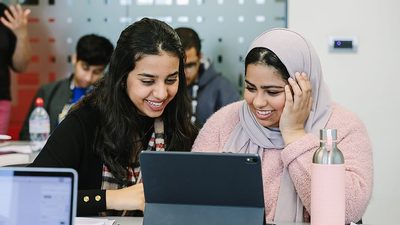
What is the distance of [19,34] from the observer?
3.93 meters

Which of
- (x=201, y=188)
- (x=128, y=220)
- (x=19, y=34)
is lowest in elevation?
(x=128, y=220)

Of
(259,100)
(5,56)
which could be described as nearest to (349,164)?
(259,100)

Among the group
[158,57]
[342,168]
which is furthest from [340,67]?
[342,168]

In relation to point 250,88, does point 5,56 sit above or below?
above

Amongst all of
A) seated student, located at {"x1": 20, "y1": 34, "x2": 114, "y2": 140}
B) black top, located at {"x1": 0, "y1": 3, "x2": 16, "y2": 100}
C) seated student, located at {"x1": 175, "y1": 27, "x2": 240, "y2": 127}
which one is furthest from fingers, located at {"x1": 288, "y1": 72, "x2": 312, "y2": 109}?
black top, located at {"x1": 0, "y1": 3, "x2": 16, "y2": 100}

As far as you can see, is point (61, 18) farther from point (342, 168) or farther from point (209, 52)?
point (342, 168)

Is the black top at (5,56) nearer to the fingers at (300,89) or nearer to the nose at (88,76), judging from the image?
the nose at (88,76)

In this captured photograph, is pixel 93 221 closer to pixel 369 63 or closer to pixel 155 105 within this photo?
pixel 155 105

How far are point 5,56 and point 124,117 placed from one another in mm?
2033

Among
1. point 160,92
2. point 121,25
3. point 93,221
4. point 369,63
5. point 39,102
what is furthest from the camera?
point 121,25

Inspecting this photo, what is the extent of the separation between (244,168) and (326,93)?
0.67m

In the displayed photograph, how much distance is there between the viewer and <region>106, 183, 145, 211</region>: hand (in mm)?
1849

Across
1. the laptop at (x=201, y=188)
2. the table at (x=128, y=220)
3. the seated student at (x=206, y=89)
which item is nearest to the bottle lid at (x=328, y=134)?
the laptop at (x=201, y=188)

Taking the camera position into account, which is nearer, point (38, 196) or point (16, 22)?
point (38, 196)
